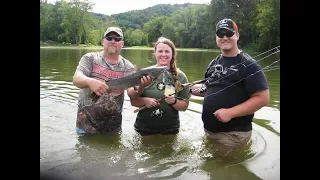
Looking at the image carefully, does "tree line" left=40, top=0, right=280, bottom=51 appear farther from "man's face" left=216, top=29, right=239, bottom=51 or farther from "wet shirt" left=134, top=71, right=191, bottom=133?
"wet shirt" left=134, top=71, right=191, bottom=133

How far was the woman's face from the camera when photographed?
229 cm

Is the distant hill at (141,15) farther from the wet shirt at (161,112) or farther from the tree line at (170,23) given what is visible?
the wet shirt at (161,112)

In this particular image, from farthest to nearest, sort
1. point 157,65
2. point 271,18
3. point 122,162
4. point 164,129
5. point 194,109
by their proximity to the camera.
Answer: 1. point 194,109
2. point 164,129
3. point 157,65
4. point 122,162
5. point 271,18

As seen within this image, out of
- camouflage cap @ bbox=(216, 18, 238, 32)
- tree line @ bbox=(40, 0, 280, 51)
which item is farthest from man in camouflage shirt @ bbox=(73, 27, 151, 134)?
camouflage cap @ bbox=(216, 18, 238, 32)

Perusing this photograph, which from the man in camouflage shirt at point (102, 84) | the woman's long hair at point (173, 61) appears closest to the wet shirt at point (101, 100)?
the man in camouflage shirt at point (102, 84)

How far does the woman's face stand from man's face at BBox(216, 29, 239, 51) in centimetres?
35

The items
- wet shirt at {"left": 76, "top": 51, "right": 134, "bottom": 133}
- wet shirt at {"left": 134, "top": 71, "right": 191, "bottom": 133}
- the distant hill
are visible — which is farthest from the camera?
wet shirt at {"left": 76, "top": 51, "right": 134, "bottom": 133}

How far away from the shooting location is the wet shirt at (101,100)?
2535 millimetres

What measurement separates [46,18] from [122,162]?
116cm

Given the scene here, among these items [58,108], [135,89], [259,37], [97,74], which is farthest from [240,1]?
[58,108]

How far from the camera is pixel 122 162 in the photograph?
2188 millimetres

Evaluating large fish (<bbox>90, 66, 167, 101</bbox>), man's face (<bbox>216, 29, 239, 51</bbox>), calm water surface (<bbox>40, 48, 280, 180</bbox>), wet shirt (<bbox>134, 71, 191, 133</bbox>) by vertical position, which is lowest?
calm water surface (<bbox>40, 48, 280, 180</bbox>)
